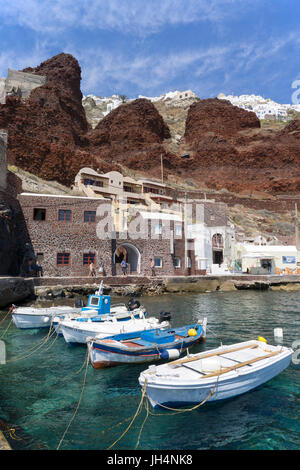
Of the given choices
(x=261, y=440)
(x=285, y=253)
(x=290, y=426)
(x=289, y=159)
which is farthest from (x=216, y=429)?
(x=289, y=159)

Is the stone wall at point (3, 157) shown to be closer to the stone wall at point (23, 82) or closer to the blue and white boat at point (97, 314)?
the blue and white boat at point (97, 314)

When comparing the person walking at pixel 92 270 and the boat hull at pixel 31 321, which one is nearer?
the boat hull at pixel 31 321

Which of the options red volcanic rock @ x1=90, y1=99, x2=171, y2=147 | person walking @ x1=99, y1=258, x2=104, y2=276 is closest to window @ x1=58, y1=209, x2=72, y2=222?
person walking @ x1=99, y1=258, x2=104, y2=276

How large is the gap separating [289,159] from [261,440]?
327 ft

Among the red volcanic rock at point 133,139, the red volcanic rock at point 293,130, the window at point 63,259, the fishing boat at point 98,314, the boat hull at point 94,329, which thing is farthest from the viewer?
the red volcanic rock at point 293,130

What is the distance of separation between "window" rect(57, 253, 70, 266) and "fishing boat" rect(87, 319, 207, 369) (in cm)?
1846

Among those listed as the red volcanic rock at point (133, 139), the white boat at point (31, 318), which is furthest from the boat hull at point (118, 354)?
the red volcanic rock at point (133, 139)

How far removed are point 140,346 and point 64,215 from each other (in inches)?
838

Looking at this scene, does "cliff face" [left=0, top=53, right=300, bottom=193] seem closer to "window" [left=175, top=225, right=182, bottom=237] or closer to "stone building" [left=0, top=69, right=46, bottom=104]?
"stone building" [left=0, top=69, right=46, bottom=104]

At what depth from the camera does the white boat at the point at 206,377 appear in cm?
713

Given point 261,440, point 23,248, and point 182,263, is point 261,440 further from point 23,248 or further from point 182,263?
point 182,263

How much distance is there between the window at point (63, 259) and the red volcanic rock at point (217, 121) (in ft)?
282

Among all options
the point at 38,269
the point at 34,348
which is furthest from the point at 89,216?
the point at 34,348

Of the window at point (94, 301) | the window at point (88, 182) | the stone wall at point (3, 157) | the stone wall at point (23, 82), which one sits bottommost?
the window at point (94, 301)
